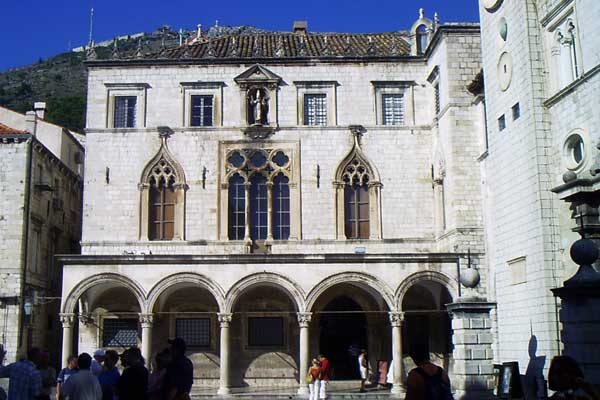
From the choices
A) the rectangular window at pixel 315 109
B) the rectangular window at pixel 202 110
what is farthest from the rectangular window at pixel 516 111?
the rectangular window at pixel 202 110

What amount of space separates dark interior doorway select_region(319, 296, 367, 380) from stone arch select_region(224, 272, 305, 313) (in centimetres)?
354

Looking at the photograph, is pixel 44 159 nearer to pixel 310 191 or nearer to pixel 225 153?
pixel 225 153

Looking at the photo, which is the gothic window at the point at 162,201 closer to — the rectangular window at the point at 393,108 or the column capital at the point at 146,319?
the column capital at the point at 146,319

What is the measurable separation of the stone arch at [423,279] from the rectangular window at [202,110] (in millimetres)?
10680

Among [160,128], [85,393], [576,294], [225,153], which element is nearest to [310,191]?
[225,153]

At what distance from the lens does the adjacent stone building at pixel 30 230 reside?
30.3m

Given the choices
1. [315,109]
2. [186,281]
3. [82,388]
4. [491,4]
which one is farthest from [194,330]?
[82,388]

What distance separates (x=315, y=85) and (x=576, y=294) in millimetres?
19534

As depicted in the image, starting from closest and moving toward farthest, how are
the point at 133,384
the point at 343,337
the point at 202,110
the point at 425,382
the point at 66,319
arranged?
the point at 425,382 < the point at 133,384 < the point at 66,319 < the point at 343,337 < the point at 202,110

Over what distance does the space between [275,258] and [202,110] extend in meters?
8.03

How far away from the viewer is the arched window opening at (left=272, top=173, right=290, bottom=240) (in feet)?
102

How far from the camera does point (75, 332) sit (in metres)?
33.1

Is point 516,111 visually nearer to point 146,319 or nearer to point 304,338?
point 304,338

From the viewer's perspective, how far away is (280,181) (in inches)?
1235
